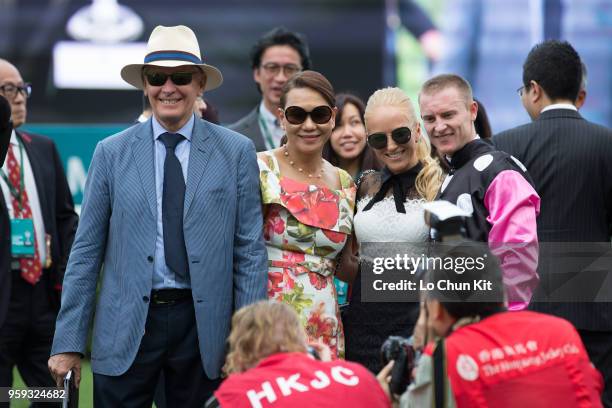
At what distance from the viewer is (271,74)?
6.48 meters

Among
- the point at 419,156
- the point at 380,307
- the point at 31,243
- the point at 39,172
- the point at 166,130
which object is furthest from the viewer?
the point at 39,172

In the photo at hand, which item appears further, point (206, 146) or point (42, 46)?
point (42, 46)

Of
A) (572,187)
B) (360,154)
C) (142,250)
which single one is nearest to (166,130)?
(142,250)

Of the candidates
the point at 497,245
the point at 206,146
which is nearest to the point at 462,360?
the point at 497,245

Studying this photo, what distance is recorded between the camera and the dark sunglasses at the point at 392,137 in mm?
4531

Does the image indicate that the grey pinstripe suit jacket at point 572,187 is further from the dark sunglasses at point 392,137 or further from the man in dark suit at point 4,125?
the man in dark suit at point 4,125

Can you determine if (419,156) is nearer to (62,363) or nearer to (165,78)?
(165,78)

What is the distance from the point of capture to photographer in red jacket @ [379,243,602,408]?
3.27 m

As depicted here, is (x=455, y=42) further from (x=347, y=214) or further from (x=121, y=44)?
(x=347, y=214)

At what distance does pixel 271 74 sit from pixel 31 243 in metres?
1.76

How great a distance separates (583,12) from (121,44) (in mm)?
3903

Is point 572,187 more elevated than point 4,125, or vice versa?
point 4,125

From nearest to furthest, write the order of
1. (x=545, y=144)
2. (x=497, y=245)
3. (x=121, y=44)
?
(x=497, y=245) → (x=545, y=144) → (x=121, y=44)

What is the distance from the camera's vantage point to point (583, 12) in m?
9.45
